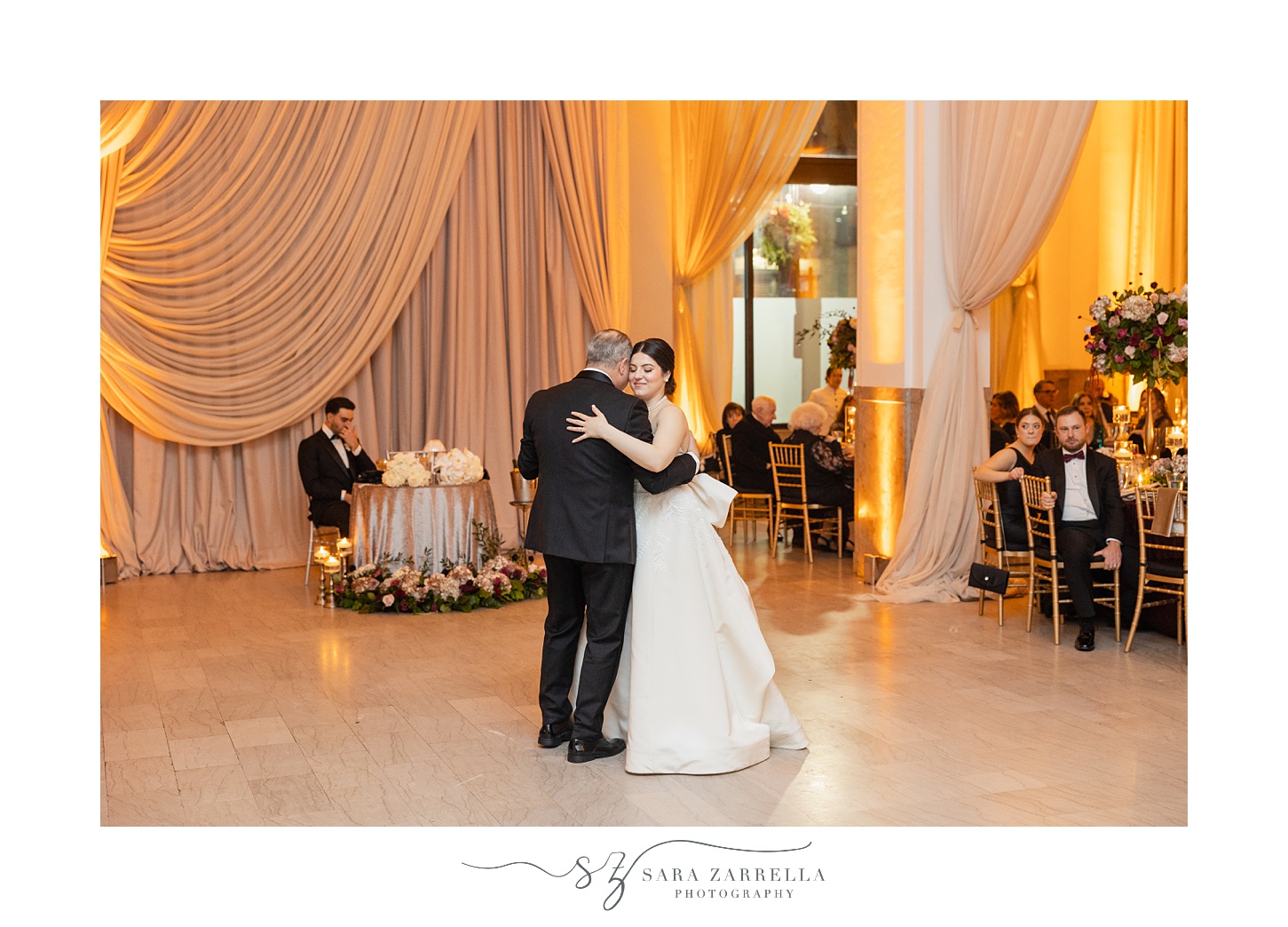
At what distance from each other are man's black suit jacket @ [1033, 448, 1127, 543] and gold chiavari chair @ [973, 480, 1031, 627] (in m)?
0.42

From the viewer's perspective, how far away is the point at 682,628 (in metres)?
4.40

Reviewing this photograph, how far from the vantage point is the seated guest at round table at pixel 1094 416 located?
9.03 metres

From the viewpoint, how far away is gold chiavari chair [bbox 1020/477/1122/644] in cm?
650

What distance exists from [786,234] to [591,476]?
10.4 m

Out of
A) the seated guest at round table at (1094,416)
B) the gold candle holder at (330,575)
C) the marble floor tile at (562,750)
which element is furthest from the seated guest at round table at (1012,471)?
the gold candle holder at (330,575)

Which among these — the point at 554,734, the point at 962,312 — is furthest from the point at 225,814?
the point at 962,312

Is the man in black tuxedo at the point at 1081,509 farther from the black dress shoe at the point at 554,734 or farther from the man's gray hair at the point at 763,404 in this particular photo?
the man's gray hair at the point at 763,404

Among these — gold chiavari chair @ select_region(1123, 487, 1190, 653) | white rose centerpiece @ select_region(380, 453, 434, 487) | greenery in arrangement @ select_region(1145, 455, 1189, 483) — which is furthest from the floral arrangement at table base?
greenery in arrangement @ select_region(1145, 455, 1189, 483)

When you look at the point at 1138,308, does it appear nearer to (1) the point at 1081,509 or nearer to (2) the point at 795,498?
(1) the point at 1081,509

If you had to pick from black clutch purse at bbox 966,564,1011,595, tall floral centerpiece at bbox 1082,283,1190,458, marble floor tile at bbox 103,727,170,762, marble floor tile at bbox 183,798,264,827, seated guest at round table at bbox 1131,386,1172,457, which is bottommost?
marble floor tile at bbox 183,798,264,827

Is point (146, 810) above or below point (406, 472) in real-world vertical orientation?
A: below

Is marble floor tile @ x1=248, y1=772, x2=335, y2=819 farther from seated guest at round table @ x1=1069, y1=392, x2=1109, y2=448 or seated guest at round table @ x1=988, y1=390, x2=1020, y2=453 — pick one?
seated guest at round table @ x1=988, y1=390, x2=1020, y2=453
